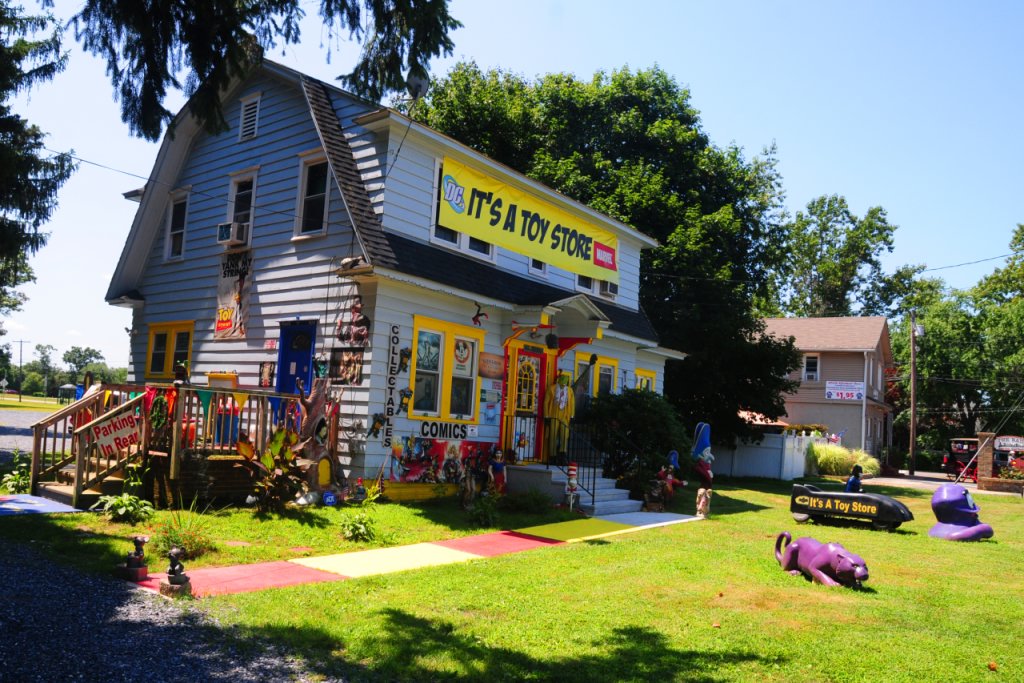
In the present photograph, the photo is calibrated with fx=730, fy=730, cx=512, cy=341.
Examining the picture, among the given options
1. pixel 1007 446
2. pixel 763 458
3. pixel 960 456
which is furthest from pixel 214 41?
pixel 960 456

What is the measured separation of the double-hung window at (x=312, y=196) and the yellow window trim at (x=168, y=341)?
3.95 m

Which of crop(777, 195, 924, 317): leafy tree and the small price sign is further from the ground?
crop(777, 195, 924, 317): leafy tree

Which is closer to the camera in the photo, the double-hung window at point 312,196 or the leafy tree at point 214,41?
the leafy tree at point 214,41

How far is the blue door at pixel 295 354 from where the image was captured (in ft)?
43.1

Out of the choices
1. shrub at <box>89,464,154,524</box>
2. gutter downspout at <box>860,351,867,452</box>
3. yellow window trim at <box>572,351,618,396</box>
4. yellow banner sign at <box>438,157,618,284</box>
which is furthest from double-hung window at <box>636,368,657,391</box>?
gutter downspout at <box>860,351,867,452</box>

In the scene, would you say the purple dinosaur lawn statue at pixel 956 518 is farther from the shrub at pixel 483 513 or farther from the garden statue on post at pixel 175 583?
the garden statue on post at pixel 175 583

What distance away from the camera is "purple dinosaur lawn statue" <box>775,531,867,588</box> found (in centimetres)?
781

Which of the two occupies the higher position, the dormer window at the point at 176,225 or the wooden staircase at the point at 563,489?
the dormer window at the point at 176,225

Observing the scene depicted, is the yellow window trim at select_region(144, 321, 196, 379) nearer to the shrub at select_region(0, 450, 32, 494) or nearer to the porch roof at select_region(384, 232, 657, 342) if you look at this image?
the shrub at select_region(0, 450, 32, 494)

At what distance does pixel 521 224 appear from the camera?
1579cm

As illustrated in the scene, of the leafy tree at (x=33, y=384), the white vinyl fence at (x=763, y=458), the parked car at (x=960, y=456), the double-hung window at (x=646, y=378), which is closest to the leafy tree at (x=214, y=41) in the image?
the double-hung window at (x=646, y=378)

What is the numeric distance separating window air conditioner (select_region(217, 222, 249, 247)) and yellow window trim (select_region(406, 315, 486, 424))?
14.5ft

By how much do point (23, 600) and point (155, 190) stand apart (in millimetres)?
13115

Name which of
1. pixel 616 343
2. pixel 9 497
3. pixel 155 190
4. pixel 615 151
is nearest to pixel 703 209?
pixel 615 151
